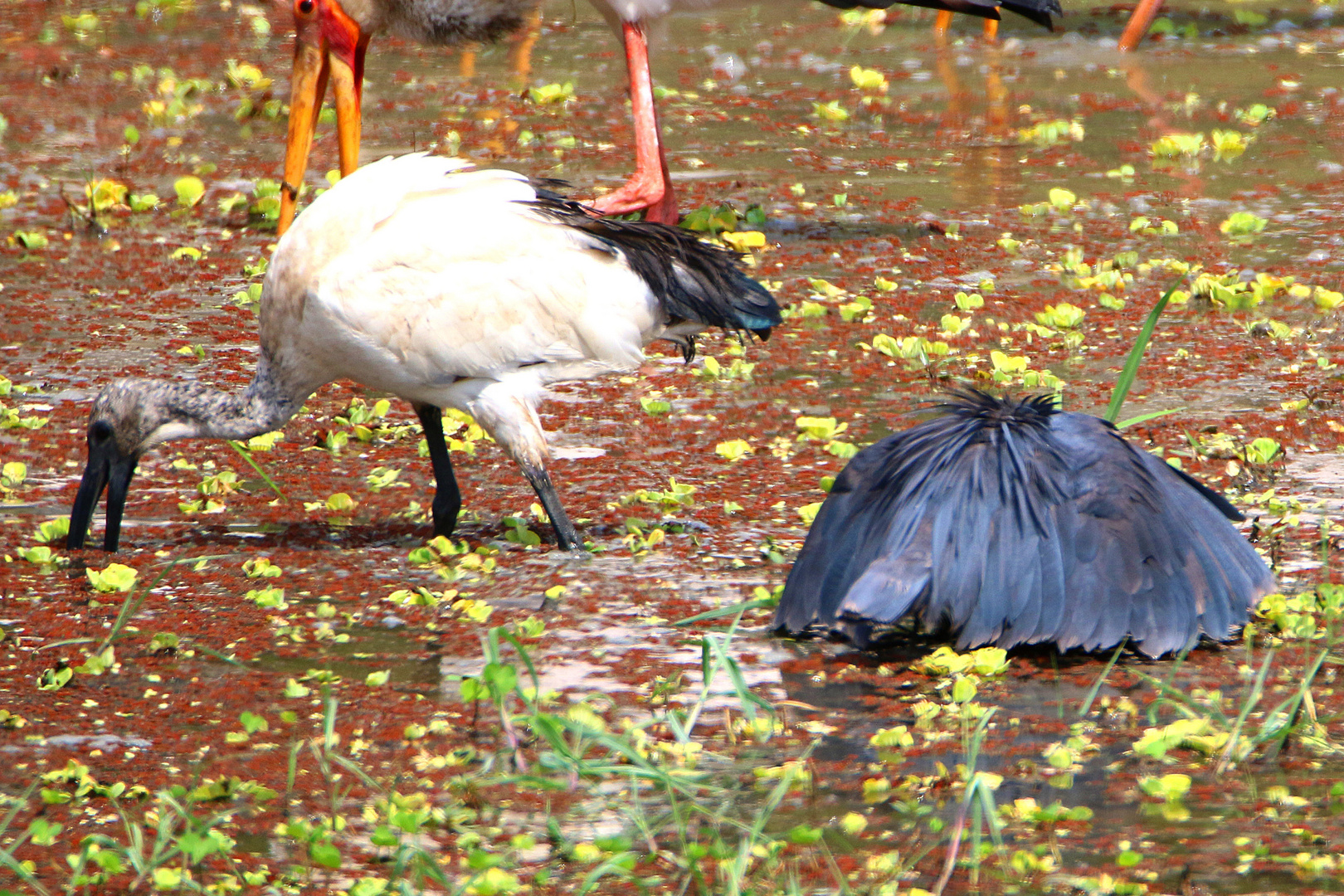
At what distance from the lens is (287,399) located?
5.00 metres

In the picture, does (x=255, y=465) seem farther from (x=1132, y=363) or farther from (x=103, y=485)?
(x=1132, y=363)

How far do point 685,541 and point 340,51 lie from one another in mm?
4042

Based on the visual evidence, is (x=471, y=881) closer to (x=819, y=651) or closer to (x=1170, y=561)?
(x=819, y=651)

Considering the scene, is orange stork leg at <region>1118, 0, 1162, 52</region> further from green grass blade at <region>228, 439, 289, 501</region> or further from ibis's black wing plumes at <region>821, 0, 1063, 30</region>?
green grass blade at <region>228, 439, 289, 501</region>

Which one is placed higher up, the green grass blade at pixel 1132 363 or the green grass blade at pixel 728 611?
the green grass blade at pixel 1132 363

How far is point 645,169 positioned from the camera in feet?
25.4

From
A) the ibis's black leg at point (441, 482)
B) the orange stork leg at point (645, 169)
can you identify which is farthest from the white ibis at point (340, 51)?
the ibis's black leg at point (441, 482)

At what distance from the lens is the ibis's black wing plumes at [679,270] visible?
4.94 meters

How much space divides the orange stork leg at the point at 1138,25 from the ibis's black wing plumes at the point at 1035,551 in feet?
27.6

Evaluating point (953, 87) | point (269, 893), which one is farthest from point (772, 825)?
point (953, 87)

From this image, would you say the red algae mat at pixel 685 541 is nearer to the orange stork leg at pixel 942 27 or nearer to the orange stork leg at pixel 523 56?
the orange stork leg at pixel 523 56

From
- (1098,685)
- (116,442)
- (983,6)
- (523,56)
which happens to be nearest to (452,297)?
(116,442)

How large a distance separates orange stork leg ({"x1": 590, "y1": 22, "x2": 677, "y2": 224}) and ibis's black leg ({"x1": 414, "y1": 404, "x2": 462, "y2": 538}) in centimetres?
274

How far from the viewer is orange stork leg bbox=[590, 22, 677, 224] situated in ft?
25.1
